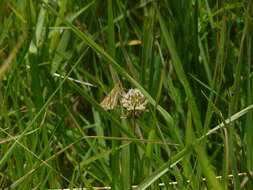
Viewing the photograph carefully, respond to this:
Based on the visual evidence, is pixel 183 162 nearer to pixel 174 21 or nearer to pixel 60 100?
pixel 60 100

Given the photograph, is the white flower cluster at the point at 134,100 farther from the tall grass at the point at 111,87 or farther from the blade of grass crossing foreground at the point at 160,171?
the blade of grass crossing foreground at the point at 160,171

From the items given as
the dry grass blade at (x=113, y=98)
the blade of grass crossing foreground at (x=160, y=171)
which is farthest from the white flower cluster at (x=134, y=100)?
the blade of grass crossing foreground at (x=160, y=171)

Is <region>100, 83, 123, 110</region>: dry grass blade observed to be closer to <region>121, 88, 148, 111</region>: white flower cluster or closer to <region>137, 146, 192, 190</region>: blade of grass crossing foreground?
<region>121, 88, 148, 111</region>: white flower cluster

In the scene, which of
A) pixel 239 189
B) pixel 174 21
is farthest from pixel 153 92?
pixel 239 189

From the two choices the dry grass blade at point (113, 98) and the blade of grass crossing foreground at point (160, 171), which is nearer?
the blade of grass crossing foreground at point (160, 171)

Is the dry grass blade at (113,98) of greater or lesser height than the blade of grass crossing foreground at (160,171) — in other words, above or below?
above

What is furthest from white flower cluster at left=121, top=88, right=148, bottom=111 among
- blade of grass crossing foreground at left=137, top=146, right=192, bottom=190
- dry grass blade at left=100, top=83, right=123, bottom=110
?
blade of grass crossing foreground at left=137, top=146, right=192, bottom=190

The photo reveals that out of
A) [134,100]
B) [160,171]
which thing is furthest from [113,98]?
[160,171]
